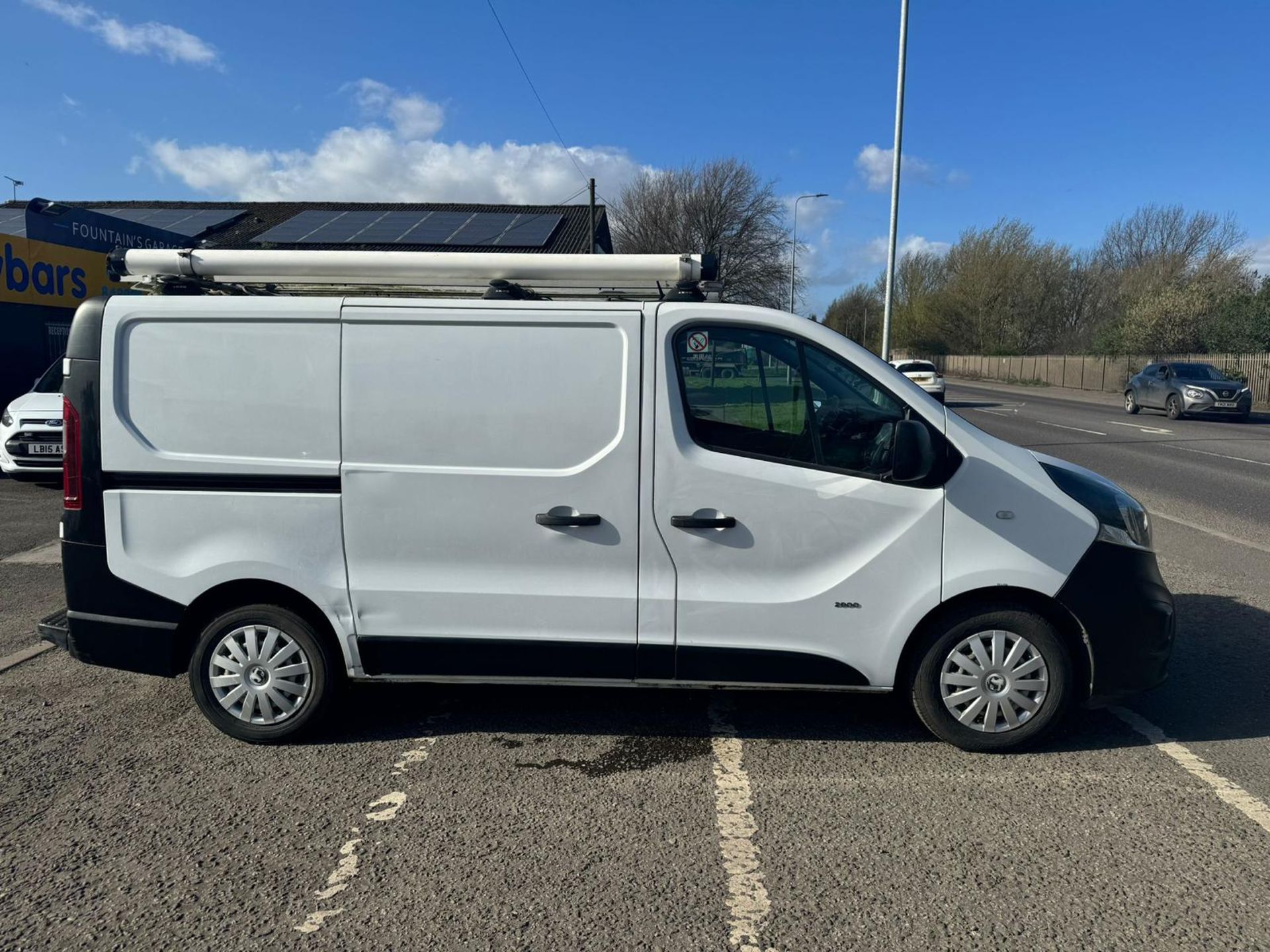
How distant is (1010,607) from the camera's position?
12.4 ft

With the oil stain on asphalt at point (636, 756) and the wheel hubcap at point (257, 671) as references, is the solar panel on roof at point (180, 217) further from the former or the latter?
the oil stain on asphalt at point (636, 756)

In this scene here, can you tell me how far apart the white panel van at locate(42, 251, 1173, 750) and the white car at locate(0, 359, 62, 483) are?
831 cm

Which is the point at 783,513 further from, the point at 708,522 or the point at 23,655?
the point at 23,655

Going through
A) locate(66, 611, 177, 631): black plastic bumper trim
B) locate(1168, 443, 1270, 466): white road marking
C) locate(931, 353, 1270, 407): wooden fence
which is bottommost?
locate(66, 611, 177, 631): black plastic bumper trim

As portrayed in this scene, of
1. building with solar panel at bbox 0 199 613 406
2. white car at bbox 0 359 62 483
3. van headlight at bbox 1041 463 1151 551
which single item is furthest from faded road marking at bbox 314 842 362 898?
white car at bbox 0 359 62 483

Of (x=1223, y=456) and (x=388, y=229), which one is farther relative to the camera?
(x=388, y=229)

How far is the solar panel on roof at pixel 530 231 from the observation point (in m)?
22.5

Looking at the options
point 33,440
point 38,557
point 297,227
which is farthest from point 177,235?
point 38,557

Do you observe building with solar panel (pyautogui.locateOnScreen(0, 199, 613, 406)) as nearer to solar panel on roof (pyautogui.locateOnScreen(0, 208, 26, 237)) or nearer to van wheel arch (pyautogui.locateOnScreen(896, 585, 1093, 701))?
solar panel on roof (pyautogui.locateOnScreen(0, 208, 26, 237))

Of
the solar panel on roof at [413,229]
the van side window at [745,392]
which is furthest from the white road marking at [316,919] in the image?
the solar panel on roof at [413,229]

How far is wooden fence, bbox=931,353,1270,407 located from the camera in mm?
32781

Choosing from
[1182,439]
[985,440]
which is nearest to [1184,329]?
[1182,439]

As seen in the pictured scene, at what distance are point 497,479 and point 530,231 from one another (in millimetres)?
21967

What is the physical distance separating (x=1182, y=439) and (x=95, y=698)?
64.5ft
